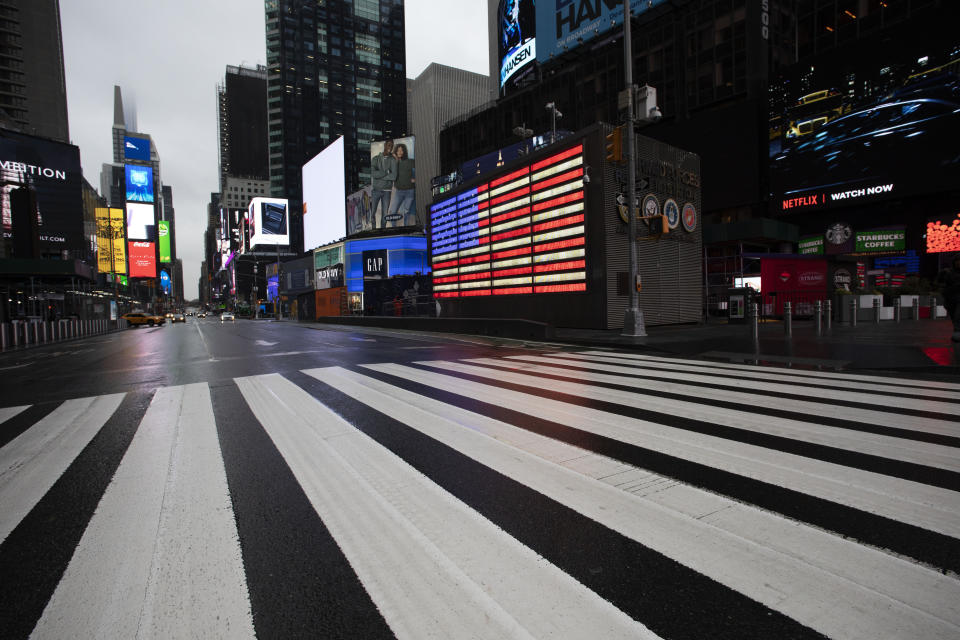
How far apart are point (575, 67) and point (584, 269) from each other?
40368mm

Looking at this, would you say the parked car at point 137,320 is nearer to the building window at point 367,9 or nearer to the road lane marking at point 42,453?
the road lane marking at point 42,453

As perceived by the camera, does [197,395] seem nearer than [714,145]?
Yes

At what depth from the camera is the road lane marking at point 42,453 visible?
280 centimetres

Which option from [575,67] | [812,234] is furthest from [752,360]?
[575,67]

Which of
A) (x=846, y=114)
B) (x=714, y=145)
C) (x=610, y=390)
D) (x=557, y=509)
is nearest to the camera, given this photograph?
(x=557, y=509)

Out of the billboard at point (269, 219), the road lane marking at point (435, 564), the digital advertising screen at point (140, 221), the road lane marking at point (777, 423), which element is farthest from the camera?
the billboard at point (269, 219)

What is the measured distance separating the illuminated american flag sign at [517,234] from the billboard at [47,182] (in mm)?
51961

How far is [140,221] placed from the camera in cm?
8712

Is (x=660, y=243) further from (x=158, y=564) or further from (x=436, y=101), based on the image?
(x=436, y=101)

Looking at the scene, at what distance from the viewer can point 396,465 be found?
326 centimetres

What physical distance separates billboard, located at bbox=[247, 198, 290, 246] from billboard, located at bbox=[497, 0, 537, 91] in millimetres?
73753

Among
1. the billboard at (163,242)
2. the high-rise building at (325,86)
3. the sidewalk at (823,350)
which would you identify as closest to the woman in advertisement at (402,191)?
the sidewalk at (823,350)

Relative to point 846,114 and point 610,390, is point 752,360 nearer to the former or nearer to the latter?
point 610,390

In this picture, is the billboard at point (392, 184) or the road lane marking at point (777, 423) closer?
the road lane marking at point (777, 423)
